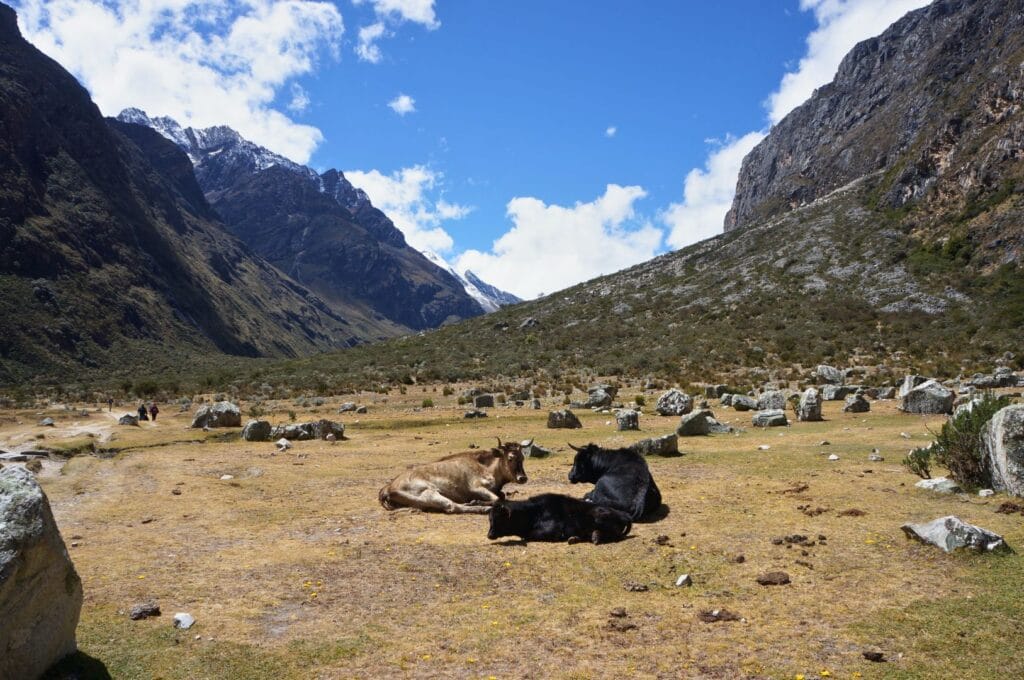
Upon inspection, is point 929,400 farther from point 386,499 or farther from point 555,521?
point 386,499

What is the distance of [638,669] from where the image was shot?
19.2 feet

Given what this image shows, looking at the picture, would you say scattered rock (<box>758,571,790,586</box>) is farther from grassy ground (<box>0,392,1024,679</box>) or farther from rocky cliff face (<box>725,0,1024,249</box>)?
rocky cliff face (<box>725,0,1024,249</box>)

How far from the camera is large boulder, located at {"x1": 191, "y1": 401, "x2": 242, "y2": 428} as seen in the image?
30.3 meters

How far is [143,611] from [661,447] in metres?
12.9

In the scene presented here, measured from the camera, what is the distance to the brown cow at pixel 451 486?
12516 millimetres

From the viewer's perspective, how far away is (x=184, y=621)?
709 centimetres

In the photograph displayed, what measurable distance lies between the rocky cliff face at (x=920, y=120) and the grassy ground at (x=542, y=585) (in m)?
63.3

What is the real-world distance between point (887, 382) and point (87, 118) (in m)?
179

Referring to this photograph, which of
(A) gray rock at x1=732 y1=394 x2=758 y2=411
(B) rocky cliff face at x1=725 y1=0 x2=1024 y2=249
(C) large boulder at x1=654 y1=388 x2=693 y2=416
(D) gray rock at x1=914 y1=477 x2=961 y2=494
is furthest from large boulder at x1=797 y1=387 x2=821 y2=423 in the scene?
(B) rocky cliff face at x1=725 y1=0 x2=1024 y2=249

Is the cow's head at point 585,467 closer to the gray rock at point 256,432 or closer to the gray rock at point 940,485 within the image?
the gray rock at point 940,485

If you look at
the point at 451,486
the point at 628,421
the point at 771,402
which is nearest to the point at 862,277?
the point at 771,402

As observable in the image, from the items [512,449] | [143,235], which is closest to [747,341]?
[512,449]

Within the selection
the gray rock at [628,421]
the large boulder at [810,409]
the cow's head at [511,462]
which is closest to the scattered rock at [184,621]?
the cow's head at [511,462]

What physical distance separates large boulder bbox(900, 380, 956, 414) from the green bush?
10904mm
